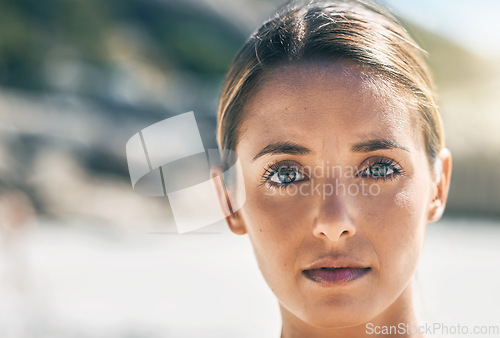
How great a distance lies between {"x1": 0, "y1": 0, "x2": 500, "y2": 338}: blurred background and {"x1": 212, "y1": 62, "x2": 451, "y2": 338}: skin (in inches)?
18.5

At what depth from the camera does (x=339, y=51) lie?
132 centimetres

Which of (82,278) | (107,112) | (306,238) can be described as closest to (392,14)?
(306,238)

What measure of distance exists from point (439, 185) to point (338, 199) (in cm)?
39

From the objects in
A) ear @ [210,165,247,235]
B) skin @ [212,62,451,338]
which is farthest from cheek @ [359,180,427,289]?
ear @ [210,165,247,235]

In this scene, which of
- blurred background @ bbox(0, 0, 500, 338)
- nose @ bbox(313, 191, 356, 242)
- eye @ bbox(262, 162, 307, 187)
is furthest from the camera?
blurred background @ bbox(0, 0, 500, 338)

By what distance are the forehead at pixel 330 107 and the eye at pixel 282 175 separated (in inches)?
2.6

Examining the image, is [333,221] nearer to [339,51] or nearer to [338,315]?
[338,315]

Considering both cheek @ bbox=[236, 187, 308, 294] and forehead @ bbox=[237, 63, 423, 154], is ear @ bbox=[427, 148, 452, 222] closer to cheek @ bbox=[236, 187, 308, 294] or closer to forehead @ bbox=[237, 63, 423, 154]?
forehead @ bbox=[237, 63, 423, 154]

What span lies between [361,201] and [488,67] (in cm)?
1069

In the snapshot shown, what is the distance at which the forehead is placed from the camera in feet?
4.10

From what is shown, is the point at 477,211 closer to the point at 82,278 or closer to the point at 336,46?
the point at 82,278

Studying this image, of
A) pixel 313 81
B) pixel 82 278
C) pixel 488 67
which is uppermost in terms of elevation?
pixel 488 67

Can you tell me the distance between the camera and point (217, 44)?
1850 centimetres

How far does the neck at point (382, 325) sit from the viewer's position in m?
1.36
